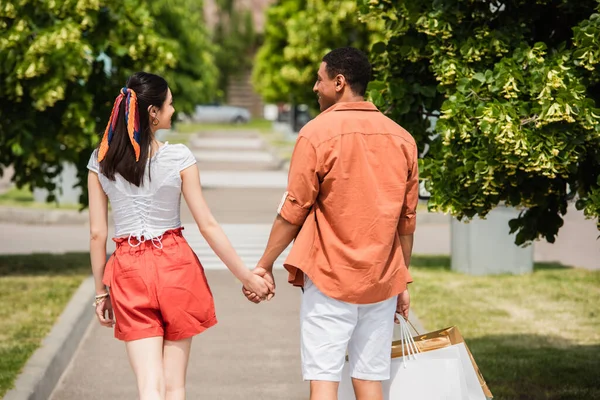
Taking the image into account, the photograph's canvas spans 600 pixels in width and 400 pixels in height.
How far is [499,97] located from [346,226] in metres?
1.65

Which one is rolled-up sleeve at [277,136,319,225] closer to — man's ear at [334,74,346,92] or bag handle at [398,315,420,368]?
man's ear at [334,74,346,92]

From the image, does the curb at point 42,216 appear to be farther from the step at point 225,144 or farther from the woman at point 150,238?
the step at point 225,144

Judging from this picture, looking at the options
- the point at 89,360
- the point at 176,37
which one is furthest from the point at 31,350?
the point at 176,37

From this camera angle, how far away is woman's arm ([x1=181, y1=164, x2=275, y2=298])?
14.8 feet

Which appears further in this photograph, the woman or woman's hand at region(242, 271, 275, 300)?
woman's hand at region(242, 271, 275, 300)

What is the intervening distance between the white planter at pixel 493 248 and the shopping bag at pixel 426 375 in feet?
23.3

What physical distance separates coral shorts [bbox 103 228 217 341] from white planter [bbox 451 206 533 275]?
7.28 metres

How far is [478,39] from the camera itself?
5.91 metres

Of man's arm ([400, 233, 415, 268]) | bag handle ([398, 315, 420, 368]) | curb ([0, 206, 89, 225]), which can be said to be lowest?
curb ([0, 206, 89, 225])

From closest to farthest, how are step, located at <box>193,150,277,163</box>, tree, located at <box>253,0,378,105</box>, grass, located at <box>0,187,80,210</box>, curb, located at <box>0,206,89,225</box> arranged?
1. curb, located at <box>0,206,89,225</box>
2. grass, located at <box>0,187,80,210</box>
3. tree, located at <box>253,0,378,105</box>
4. step, located at <box>193,150,277,163</box>

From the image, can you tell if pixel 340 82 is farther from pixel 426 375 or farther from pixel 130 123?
pixel 426 375

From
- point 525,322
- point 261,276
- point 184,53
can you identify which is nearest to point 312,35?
point 184,53

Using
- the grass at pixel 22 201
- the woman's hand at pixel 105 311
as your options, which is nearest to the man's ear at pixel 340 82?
the woman's hand at pixel 105 311

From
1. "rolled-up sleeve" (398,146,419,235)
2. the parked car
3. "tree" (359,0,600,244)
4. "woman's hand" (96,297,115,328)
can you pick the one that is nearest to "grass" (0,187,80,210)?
"tree" (359,0,600,244)
